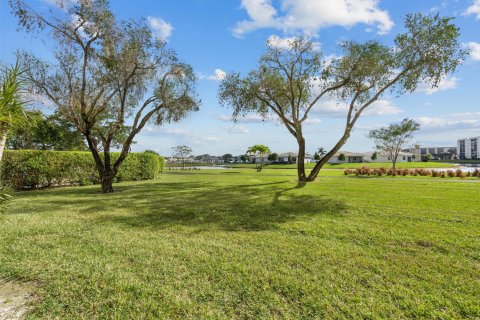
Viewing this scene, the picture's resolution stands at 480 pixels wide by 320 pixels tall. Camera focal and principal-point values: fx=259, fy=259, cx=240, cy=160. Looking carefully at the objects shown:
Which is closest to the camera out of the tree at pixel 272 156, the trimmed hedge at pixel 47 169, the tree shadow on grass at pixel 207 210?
the tree shadow on grass at pixel 207 210

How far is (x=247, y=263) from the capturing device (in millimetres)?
3771

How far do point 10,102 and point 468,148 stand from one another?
163 meters

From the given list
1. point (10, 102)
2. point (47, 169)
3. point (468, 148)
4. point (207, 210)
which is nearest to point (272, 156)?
point (47, 169)

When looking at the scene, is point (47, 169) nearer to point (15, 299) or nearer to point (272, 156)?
point (15, 299)

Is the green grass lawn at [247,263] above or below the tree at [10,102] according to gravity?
below

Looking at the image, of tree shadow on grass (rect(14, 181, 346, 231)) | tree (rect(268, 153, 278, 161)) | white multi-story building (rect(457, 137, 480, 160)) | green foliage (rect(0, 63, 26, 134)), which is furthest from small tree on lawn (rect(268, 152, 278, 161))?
white multi-story building (rect(457, 137, 480, 160))

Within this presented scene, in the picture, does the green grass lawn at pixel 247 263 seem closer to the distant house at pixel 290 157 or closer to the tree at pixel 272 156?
the tree at pixel 272 156

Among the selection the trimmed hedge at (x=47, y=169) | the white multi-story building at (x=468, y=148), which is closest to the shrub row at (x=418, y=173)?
the trimmed hedge at (x=47, y=169)

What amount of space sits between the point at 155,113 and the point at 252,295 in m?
12.1

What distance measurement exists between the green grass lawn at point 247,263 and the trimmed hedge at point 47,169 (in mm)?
6873

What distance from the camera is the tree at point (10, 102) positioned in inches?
118

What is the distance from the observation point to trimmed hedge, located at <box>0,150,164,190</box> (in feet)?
39.2

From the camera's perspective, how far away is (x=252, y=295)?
9.62 ft

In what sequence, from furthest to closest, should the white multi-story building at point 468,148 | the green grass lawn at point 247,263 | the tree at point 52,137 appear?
the white multi-story building at point 468,148
the tree at point 52,137
the green grass lawn at point 247,263
